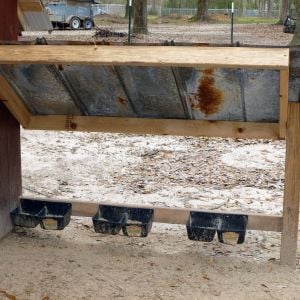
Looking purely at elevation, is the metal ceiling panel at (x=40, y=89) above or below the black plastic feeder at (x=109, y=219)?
above

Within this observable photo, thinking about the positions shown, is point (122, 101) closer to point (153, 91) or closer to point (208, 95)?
point (153, 91)

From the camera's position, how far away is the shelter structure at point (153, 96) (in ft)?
10.5

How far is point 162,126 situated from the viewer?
396 cm

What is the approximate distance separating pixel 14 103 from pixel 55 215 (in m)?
0.86

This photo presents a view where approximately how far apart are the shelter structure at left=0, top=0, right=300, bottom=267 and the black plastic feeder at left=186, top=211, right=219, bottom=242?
73 mm

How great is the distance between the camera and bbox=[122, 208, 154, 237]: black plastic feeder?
13.5 ft

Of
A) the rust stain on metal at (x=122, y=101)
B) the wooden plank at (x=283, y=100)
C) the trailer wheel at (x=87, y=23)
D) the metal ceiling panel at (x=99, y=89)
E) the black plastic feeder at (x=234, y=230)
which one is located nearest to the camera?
the wooden plank at (x=283, y=100)

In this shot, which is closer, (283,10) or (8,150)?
(8,150)

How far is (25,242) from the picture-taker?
4418 millimetres

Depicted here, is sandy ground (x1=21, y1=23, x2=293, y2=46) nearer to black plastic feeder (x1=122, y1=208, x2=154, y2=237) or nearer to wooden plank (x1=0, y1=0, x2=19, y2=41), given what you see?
wooden plank (x1=0, y1=0, x2=19, y2=41)

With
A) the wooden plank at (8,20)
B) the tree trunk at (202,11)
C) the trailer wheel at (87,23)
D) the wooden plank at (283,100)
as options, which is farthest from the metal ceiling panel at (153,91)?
the tree trunk at (202,11)

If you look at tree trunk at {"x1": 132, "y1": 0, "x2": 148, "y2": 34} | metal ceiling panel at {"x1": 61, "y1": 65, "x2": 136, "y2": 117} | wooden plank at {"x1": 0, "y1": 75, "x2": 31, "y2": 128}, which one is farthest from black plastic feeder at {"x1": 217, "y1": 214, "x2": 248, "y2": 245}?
tree trunk at {"x1": 132, "y1": 0, "x2": 148, "y2": 34}

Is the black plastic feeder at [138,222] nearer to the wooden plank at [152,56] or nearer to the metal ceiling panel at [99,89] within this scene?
the metal ceiling panel at [99,89]

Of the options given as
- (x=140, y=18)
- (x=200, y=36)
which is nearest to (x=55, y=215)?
(x=200, y=36)
